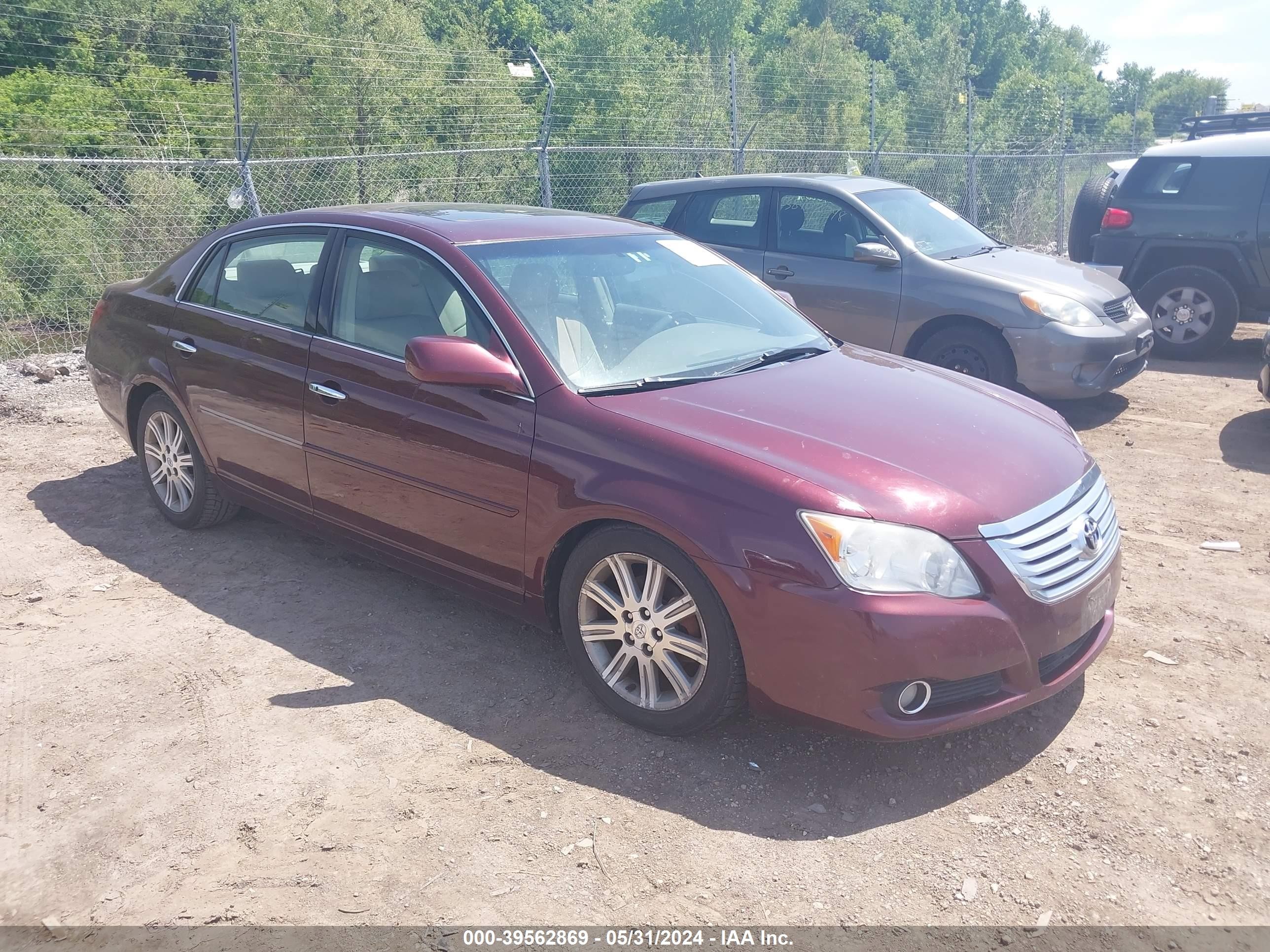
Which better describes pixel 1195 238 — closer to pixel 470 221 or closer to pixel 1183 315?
pixel 1183 315

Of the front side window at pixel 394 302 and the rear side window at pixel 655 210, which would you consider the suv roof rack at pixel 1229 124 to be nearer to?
the rear side window at pixel 655 210

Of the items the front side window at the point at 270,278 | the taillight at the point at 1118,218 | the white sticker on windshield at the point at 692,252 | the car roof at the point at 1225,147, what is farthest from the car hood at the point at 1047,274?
the front side window at the point at 270,278

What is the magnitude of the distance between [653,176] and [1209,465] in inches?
498

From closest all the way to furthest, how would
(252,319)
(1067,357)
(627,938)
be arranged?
(627,938) < (252,319) < (1067,357)

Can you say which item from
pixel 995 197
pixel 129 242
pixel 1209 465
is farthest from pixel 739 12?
pixel 1209 465

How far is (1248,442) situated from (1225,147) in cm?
399

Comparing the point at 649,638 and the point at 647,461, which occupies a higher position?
the point at 647,461

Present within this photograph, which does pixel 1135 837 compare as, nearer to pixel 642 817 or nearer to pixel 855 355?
pixel 642 817

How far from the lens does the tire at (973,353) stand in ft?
24.0

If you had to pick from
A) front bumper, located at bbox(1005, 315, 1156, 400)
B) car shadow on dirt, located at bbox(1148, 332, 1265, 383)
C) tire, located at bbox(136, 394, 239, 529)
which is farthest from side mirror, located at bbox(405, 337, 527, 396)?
car shadow on dirt, located at bbox(1148, 332, 1265, 383)

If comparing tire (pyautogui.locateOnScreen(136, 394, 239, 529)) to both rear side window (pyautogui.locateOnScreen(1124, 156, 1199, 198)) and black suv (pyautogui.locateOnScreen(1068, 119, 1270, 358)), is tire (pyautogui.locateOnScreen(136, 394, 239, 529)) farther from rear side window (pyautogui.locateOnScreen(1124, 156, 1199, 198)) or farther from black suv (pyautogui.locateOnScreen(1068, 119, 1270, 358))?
rear side window (pyautogui.locateOnScreen(1124, 156, 1199, 198))

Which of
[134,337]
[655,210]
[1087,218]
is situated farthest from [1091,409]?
[134,337]

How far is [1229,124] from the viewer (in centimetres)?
1379

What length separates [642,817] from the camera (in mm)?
3131
